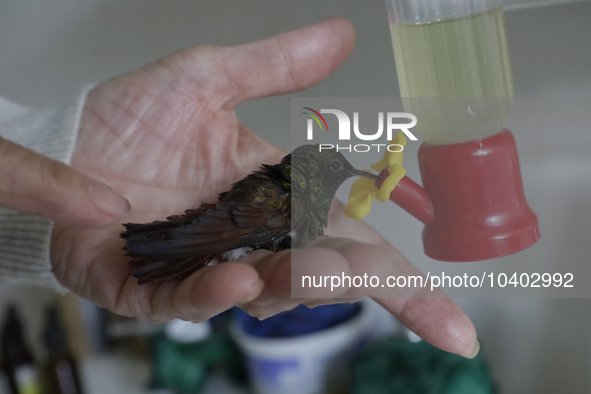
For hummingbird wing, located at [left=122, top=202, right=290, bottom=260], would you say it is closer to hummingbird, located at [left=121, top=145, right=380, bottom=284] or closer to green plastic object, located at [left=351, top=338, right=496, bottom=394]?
hummingbird, located at [left=121, top=145, right=380, bottom=284]

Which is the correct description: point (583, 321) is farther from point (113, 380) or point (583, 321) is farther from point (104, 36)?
point (104, 36)

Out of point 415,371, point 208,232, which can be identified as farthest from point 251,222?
point 415,371

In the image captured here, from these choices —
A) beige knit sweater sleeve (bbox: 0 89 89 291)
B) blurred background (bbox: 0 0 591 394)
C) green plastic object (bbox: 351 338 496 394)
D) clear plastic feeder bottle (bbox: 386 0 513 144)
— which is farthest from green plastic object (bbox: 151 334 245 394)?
clear plastic feeder bottle (bbox: 386 0 513 144)

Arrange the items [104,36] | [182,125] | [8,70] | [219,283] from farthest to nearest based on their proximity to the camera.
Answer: [8,70] < [104,36] < [182,125] < [219,283]

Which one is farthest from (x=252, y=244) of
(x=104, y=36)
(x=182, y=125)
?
(x=104, y=36)

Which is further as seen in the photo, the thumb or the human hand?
the human hand

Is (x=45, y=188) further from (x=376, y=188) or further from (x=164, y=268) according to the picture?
(x=376, y=188)

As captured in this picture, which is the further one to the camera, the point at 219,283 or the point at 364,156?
the point at 364,156
